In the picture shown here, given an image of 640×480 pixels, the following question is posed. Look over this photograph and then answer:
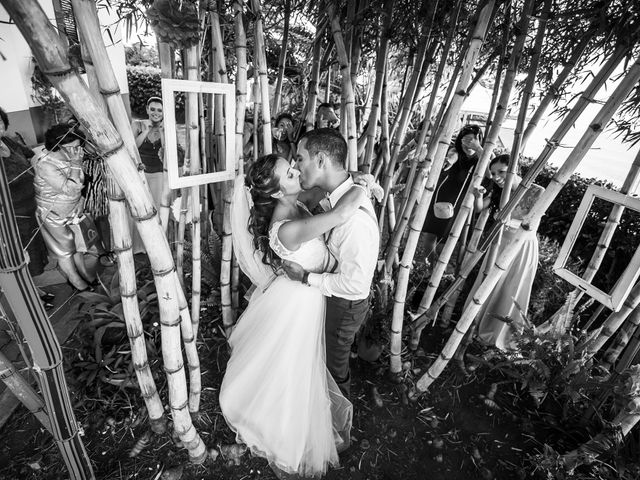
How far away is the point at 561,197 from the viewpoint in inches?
184

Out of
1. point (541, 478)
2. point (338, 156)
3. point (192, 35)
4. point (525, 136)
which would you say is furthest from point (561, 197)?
point (192, 35)

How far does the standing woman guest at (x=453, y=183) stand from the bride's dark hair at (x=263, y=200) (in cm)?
178

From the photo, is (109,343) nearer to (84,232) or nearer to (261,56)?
(84,232)

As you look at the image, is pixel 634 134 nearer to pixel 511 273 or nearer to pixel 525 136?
pixel 525 136

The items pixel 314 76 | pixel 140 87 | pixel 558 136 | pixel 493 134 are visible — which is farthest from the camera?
pixel 140 87

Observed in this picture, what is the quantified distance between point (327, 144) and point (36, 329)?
139 centimetres

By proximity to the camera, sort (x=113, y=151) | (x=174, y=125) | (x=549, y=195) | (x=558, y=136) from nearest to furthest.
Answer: (x=113, y=151) < (x=174, y=125) < (x=549, y=195) < (x=558, y=136)

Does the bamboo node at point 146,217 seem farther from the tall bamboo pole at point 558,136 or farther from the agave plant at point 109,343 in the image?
the tall bamboo pole at point 558,136

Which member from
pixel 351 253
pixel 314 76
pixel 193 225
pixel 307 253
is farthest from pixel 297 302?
pixel 314 76

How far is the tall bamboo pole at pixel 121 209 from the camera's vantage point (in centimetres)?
95

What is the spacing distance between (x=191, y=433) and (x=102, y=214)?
9.12 feet

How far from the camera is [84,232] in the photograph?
11.9ft

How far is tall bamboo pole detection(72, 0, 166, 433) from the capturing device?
37.4 inches

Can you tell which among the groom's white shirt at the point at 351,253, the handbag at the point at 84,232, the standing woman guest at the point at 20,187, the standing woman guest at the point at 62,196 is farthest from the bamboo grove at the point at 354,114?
the standing woman guest at the point at 20,187
